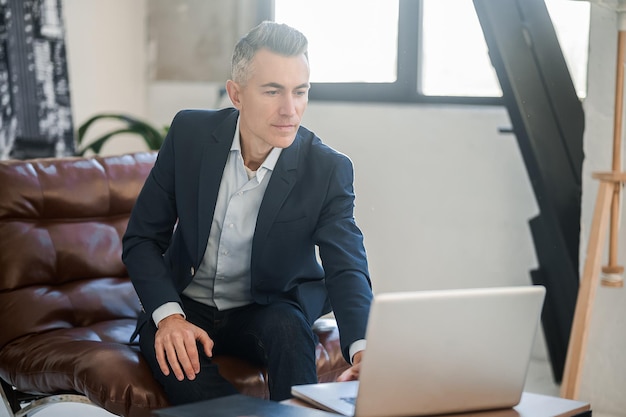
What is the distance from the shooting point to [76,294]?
2473 mm

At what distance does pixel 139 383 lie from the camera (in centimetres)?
193

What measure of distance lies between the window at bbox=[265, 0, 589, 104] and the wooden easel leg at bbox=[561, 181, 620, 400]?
3.93 ft

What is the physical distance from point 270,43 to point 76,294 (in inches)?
39.2

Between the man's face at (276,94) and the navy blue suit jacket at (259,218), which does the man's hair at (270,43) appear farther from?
the navy blue suit jacket at (259,218)

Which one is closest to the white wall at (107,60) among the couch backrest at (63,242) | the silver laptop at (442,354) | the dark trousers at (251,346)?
the couch backrest at (63,242)

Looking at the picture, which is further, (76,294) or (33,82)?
(33,82)

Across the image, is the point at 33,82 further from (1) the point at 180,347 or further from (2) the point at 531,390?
(1) the point at 180,347

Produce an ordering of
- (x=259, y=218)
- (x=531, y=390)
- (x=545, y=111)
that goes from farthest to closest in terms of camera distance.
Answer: (x=531, y=390)
(x=545, y=111)
(x=259, y=218)

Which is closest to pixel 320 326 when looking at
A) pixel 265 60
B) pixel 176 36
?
pixel 265 60

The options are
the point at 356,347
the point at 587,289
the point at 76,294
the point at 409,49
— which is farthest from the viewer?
the point at 409,49

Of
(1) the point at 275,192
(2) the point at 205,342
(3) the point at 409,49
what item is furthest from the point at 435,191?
(2) the point at 205,342

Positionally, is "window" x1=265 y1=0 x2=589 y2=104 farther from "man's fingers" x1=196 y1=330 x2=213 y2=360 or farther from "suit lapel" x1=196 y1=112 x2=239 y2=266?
"man's fingers" x1=196 y1=330 x2=213 y2=360

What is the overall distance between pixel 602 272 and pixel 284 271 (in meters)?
1.07

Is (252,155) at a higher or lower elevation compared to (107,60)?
lower
